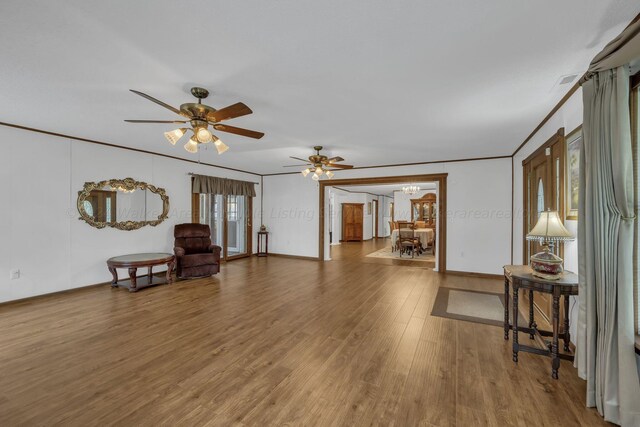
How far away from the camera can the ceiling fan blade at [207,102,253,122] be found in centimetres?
238

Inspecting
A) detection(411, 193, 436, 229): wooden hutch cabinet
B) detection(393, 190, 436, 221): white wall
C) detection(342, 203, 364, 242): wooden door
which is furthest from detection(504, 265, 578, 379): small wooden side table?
detection(342, 203, 364, 242): wooden door

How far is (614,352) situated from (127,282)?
613cm

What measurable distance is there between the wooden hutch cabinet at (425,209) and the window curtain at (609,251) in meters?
9.40

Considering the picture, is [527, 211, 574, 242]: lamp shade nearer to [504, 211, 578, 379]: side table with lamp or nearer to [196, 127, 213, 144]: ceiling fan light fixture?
[504, 211, 578, 379]: side table with lamp

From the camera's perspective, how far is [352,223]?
12.2 metres

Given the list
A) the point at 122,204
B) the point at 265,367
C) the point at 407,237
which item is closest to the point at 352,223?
the point at 407,237

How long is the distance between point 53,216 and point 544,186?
7037 millimetres

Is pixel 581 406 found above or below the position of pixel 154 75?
below

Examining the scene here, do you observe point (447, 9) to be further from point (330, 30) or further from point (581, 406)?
point (581, 406)

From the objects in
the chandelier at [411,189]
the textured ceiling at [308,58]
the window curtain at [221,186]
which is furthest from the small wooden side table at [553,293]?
the chandelier at [411,189]

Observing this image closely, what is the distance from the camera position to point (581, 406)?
5.99 feet

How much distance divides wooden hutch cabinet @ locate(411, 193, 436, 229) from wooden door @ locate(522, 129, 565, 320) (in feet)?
21.2

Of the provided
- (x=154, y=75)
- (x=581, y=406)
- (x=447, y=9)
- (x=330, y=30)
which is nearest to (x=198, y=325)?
(x=154, y=75)

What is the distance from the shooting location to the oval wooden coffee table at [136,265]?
4430mm
